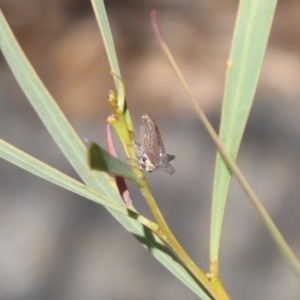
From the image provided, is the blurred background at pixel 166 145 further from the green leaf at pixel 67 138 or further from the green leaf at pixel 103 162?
the green leaf at pixel 103 162

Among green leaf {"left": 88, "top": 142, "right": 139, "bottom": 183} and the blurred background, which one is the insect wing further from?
the blurred background

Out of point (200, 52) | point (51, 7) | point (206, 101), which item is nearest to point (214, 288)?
point (206, 101)

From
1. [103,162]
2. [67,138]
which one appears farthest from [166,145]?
[103,162]

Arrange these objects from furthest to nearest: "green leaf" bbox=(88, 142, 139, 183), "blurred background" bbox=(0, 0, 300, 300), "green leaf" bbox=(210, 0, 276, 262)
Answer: "blurred background" bbox=(0, 0, 300, 300) → "green leaf" bbox=(210, 0, 276, 262) → "green leaf" bbox=(88, 142, 139, 183)

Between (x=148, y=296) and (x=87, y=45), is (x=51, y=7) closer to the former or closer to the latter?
(x=87, y=45)

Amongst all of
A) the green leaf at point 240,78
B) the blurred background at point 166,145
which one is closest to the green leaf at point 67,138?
the green leaf at point 240,78

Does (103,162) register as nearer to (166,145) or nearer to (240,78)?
(240,78)

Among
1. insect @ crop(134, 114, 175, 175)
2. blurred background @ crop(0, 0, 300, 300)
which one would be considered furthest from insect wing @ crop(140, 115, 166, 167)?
blurred background @ crop(0, 0, 300, 300)
